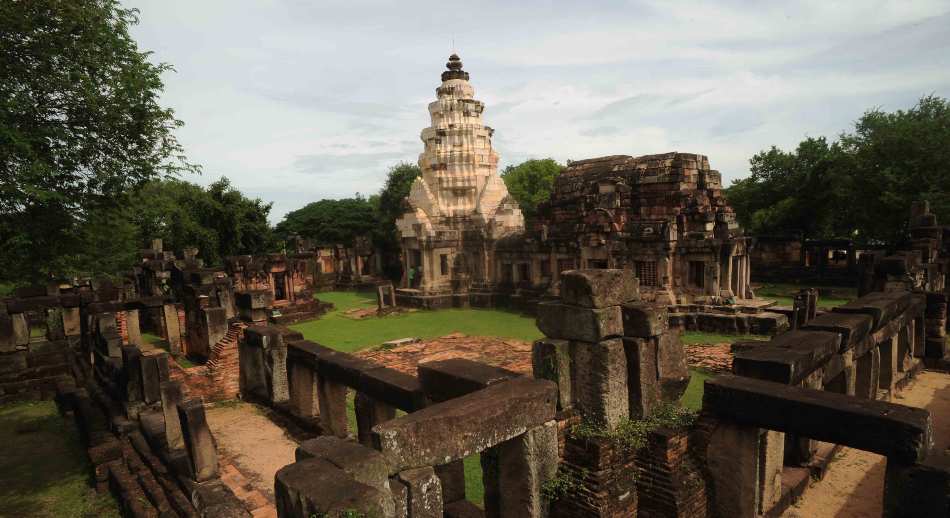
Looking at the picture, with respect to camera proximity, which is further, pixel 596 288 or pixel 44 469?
pixel 44 469

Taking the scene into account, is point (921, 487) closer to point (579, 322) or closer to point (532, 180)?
point (579, 322)

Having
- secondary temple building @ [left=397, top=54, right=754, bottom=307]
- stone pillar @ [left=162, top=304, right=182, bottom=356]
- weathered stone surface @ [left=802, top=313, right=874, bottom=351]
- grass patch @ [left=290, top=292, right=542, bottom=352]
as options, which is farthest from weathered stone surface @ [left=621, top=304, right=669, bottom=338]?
stone pillar @ [left=162, top=304, right=182, bottom=356]

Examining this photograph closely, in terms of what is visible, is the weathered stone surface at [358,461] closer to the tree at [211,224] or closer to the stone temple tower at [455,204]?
the stone temple tower at [455,204]

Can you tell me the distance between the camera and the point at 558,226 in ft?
76.1

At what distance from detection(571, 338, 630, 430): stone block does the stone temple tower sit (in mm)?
20708

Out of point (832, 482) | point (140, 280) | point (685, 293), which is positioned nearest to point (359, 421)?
point (832, 482)

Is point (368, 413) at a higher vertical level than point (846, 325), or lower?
lower

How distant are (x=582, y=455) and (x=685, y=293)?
15.5m

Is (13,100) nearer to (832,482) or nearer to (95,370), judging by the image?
(95,370)

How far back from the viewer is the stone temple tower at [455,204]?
26584 millimetres

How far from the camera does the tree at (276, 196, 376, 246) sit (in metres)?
43.2

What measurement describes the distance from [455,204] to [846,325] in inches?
857

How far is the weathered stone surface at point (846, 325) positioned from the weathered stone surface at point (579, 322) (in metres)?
4.21

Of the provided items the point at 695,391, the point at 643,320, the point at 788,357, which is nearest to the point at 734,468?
the point at 788,357
